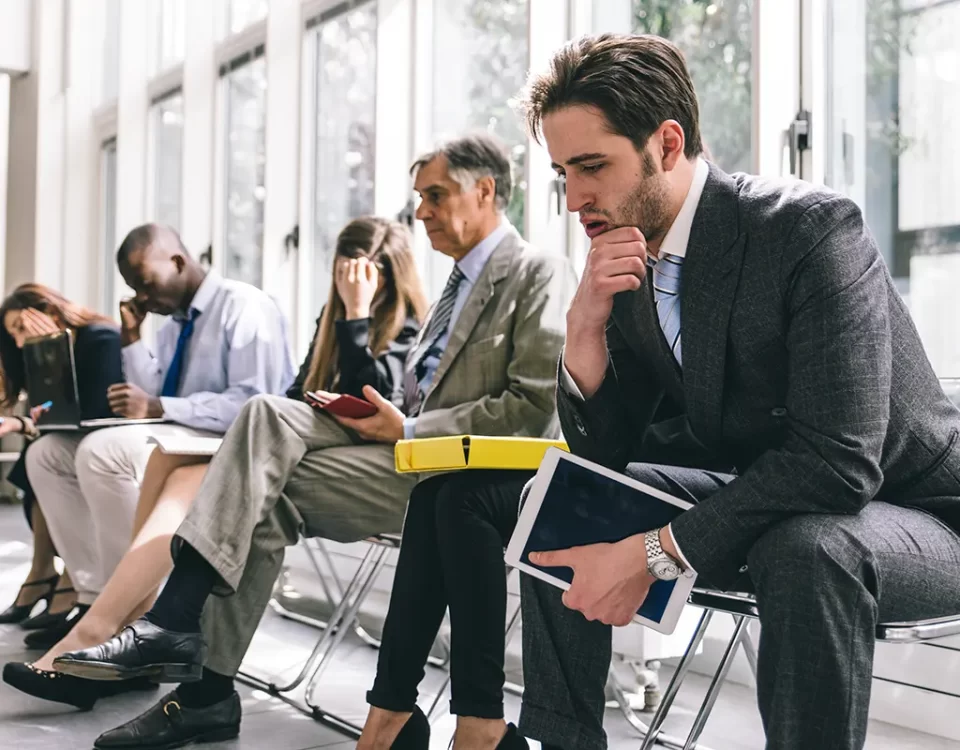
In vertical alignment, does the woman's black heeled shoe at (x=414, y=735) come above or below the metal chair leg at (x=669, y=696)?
below

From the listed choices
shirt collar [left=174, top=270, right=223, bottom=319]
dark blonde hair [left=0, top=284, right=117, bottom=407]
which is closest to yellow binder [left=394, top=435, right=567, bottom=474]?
shirt collar [left=174, top=270, right=223, bottom=319]

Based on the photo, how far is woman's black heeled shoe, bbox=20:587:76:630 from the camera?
11.0 feet

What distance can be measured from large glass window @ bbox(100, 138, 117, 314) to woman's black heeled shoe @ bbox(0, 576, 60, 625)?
175 inches

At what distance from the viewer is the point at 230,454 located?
7.38 ft

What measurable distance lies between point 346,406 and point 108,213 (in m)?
6.25

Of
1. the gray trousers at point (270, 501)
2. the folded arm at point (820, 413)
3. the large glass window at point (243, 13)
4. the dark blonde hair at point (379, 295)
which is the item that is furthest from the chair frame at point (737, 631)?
the large glass window at point (243, 13)

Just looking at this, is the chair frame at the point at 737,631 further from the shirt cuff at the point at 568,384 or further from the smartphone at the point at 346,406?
the smartphone at the point at 346,406

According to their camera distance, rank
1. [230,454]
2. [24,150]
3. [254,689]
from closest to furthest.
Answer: [230,454], [254,689], [24,150]

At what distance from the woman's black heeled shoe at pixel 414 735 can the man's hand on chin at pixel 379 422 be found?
2.14 feet

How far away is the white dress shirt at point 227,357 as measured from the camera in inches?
122

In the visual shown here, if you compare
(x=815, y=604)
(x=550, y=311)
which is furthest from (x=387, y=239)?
(x=815, y=604)

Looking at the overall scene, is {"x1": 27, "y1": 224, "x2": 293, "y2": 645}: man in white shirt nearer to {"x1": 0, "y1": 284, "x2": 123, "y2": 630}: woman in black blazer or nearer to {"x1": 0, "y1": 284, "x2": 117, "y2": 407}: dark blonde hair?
{"x1": 0, "y1": 284, "x2": 123, "y2": 630}: woman in black blazer

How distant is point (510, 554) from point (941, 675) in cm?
132

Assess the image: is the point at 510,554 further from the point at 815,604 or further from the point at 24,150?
the point at 24,150
